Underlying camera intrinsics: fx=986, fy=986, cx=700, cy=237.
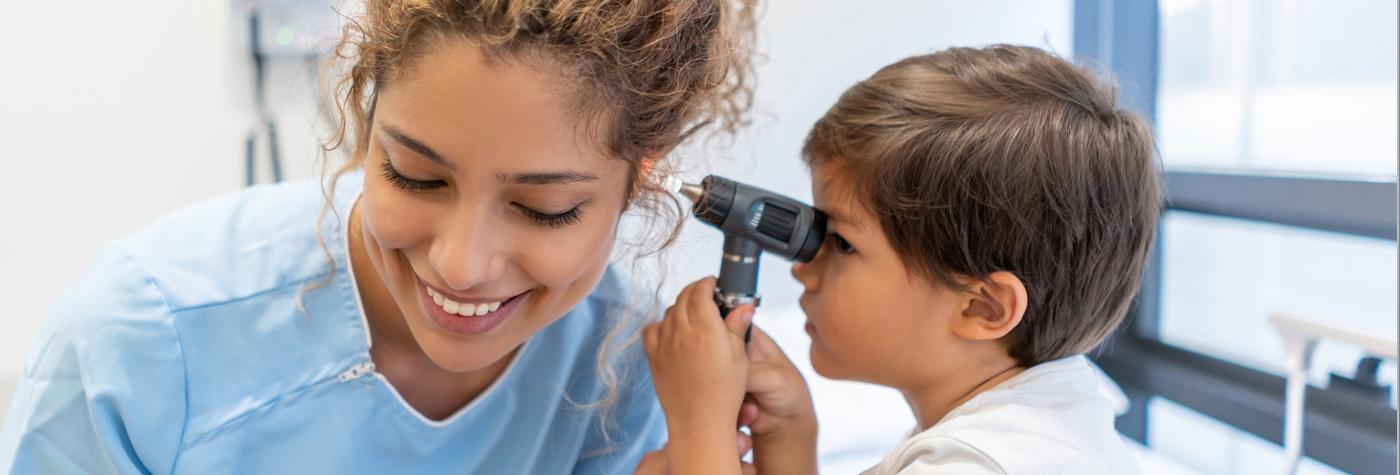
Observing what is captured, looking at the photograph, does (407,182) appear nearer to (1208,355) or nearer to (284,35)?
(284,35)

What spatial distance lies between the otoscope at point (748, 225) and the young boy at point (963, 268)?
1.3 inches

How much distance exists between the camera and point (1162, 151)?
154cm

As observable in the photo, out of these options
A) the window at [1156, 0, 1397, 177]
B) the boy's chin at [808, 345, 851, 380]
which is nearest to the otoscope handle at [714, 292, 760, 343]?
the boy's chin at [808, 345, 851, 380]

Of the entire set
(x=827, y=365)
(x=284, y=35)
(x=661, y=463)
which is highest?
(x=284, y=35)

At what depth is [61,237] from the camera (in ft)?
5.83

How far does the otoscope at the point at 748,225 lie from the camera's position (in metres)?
1.04

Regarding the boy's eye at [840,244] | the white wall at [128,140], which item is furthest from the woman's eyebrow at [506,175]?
the white wall at [128,140]

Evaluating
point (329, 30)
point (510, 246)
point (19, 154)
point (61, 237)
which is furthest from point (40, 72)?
point (510, 246)

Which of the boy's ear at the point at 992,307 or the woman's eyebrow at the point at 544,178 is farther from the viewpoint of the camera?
the boy's ear at the point at 992,307

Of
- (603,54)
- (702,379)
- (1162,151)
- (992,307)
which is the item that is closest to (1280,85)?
(1162,151)

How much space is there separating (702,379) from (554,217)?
0.92 ft

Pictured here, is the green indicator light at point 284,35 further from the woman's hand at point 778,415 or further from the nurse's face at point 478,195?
the woman's hand at point 778,415

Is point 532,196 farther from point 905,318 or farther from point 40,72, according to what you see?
point 40,72

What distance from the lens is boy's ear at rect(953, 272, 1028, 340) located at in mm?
1054
